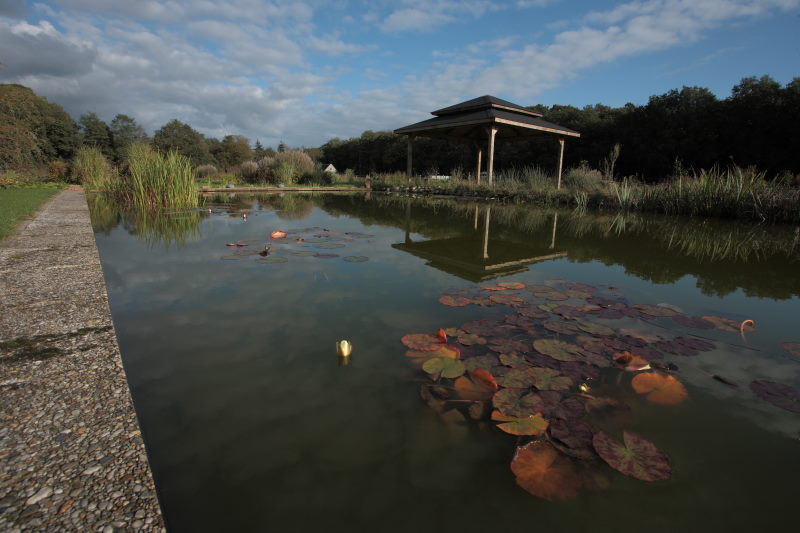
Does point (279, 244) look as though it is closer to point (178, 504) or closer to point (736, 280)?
point (178, 504)

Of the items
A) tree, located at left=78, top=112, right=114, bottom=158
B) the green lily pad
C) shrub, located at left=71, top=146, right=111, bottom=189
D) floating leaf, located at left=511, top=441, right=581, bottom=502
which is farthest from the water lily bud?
tree, located at left=78, top=112, right=114, bottom=158

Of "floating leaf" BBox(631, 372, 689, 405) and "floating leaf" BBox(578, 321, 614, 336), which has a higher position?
"floating leaf" BBox(578, 321, 614, 336)

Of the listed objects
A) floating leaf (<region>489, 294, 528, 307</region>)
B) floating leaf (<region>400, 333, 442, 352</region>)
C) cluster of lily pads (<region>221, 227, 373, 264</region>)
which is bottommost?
floating leaf (<region>400, 333, 442, 352</region>)

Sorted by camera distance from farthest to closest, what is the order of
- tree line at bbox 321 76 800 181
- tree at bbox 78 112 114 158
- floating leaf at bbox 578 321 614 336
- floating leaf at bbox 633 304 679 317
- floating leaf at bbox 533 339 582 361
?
tree at bbox 78 112 114 158, tree line at bbox 321 76 800 181, floating leaf at bbox 633 304 679 317, floating leaf at bbox 578 321 614 336, floating leaf at bbox 533 339 582 361

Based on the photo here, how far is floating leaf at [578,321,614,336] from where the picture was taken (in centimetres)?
161

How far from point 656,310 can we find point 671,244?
2479 mm

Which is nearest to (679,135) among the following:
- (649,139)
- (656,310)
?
(649,139)

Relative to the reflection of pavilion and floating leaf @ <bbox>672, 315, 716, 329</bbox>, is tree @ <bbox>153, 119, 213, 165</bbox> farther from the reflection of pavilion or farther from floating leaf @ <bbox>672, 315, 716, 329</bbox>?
floating leaf @ <bbox>672, 315, 716, 329</bbox>

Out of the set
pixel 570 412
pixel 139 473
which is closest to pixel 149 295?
pixel 139 473

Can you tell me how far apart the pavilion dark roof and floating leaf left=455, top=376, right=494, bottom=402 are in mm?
9409

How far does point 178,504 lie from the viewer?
2.55ft

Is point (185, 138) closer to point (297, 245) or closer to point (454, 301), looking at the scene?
point (297, 245)

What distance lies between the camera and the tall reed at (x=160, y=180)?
6383mm

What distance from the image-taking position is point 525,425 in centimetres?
101
